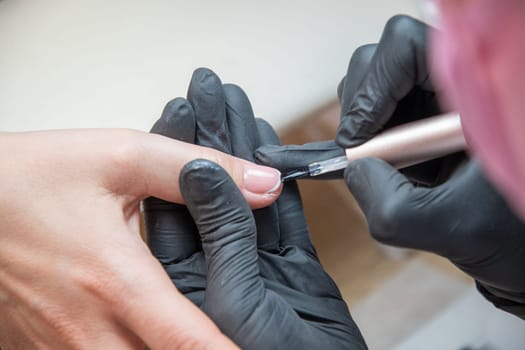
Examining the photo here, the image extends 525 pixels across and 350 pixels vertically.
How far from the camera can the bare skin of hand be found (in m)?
0.48

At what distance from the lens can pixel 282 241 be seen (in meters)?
0.59

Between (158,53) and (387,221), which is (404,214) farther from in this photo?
(158,53)

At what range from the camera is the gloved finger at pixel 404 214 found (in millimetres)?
421

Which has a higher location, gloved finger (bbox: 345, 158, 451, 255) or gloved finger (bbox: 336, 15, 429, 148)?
gloved finger (bbox: 336, 15, 429, 148)

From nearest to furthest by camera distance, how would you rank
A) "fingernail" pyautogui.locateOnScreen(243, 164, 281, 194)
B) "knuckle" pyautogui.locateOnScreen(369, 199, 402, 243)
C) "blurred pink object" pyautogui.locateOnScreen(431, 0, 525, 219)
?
"blurred pink object" pyautogui.locateOnScreen(431, 0, 525, 219)
"knuckle" pyautogui.locateOnScreen(369, 199, 402, 243)
"fingernail" pyautogui.locateOnScreen(243, 164, 281, 194)

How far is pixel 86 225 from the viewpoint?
50 cm

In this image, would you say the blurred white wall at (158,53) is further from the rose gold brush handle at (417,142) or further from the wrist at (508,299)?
the wrist at (508,299)

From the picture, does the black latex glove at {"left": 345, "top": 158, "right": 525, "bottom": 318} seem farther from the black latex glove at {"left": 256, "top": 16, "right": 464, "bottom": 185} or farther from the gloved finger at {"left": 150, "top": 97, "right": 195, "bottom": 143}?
the gloved finger at {"left": 150, "top": 97, "right": 195, "bottom": 143}

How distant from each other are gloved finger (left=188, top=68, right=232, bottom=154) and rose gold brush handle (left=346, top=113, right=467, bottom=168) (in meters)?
0.14

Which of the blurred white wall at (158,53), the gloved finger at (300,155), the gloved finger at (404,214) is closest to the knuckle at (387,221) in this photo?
the gloved finger at (404,214)

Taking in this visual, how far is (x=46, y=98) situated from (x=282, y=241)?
0.31 m

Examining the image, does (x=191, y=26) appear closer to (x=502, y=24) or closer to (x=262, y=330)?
(x=262, y=330)

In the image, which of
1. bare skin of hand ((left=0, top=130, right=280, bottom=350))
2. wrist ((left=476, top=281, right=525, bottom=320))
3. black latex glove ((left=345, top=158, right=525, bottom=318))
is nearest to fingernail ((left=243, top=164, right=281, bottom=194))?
bare skin of hand ((left=0, top=130, right=280, bottom=350))

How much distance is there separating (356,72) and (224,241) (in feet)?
0.69
